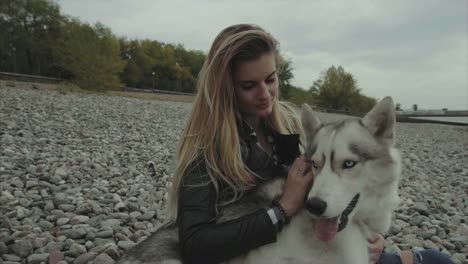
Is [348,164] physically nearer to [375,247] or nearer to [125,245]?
[375,247]

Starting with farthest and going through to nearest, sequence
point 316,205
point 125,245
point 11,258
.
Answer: point 125,245 → point 11,258 → point 316,205

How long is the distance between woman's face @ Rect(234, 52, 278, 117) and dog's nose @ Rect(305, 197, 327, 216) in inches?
32.8

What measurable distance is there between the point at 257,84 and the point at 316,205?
3.08ft

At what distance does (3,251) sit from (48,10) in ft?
155

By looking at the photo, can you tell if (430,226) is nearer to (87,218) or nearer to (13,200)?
(87,218)

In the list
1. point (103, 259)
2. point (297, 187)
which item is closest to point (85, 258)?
point (103, 259)

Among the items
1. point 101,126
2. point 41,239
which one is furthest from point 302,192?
point 101,126

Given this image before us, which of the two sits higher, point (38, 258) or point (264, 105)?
→ point (264, 105)

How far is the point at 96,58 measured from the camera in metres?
33.8

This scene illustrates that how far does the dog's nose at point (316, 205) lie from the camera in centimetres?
214

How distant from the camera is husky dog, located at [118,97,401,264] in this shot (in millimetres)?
2238

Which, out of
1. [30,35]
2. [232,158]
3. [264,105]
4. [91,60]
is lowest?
[232,158]

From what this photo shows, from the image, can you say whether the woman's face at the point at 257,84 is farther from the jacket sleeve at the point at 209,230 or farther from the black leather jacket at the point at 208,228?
the jacket sleeve at the point at 209,230

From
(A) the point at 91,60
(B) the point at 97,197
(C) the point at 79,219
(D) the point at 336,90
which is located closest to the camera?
(C) the point at 79,219
